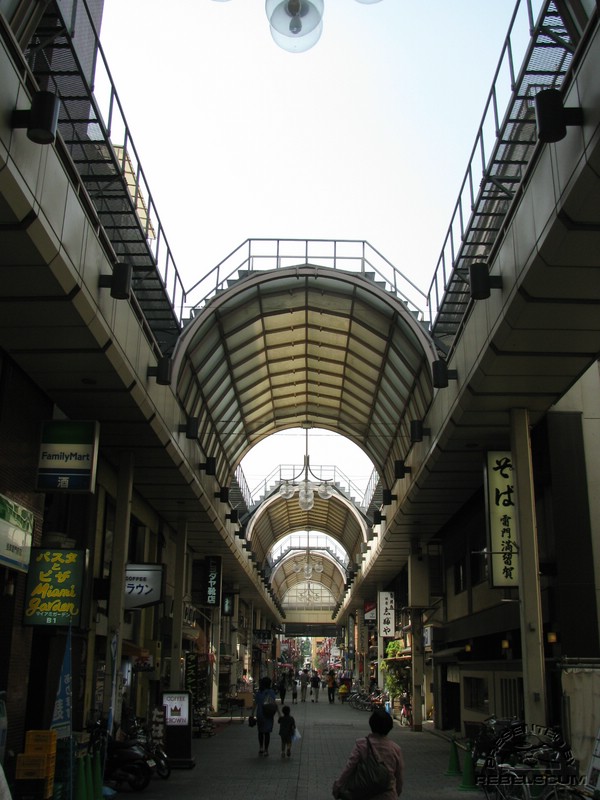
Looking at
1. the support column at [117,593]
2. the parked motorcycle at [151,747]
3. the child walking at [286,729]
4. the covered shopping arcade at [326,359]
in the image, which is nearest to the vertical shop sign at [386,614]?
the covered shopping arcade at [326,359]

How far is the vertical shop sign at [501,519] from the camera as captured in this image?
52.6 feet

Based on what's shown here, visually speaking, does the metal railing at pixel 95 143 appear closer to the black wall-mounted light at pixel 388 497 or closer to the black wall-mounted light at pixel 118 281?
the black wall-mounted light at pixel 118 281

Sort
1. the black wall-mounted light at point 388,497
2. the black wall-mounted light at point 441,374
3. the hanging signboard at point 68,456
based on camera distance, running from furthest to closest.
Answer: the black wall-mounted light at point 388,497
the black wall-mounted light at point 441,374
the hanging signboard at point 68,456

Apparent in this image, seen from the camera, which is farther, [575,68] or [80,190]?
[80,190]

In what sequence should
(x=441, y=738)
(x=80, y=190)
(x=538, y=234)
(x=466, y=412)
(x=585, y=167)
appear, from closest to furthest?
(x=585, y=167) < (x=538, y=234) < (x=80, y=190) < (x=466, y=412) < (x=441, y=738)

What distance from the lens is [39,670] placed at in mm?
14625

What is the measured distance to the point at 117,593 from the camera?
16547 millimetres

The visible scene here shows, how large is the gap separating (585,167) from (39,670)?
12577 millimetres

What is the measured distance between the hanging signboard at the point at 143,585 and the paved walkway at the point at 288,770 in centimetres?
389

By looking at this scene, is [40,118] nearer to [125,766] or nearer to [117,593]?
[117,593]

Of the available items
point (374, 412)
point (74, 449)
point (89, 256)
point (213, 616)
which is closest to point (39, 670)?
point (74, 449)

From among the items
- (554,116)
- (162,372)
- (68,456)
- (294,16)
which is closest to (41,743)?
(68,456)

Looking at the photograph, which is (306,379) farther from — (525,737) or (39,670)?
(525,737)

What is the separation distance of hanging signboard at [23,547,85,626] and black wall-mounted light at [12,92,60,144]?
792cm
